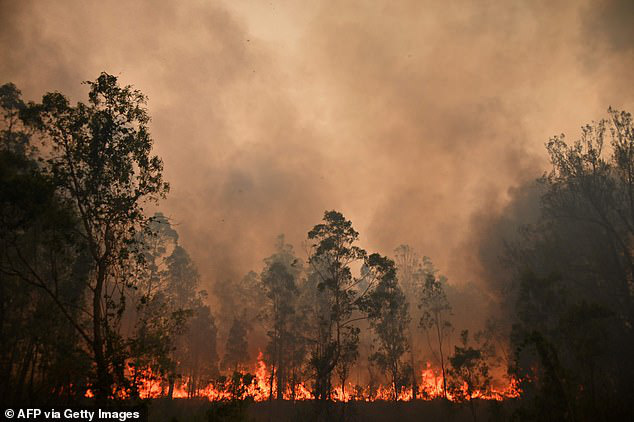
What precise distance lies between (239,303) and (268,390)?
59.9 ft

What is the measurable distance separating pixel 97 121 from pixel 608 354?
4512cm

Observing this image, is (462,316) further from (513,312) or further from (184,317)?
(184,317)

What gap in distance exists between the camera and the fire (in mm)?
18125

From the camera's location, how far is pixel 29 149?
2492cm

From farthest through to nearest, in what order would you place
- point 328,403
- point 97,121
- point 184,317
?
point 328,403
point 184,317
point 97,121

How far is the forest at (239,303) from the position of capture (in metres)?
17.0

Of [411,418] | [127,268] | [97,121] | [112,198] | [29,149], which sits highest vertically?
[29,149]

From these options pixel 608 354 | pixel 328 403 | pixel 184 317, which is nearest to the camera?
pixel 184 317

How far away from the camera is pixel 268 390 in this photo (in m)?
55.6

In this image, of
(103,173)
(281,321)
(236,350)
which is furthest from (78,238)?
(236,350)

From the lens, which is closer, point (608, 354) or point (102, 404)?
point (102, 404)

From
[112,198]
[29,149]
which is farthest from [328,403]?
[29,149]

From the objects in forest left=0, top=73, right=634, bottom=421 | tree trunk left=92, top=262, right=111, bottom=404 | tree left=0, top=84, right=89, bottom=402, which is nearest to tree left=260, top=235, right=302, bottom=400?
forest left=0, top=73, right=634, bottom=421

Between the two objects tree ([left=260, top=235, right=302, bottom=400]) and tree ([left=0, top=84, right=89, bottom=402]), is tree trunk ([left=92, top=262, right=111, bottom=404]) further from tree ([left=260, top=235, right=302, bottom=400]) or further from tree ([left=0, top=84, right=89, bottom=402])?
tree ([left=260, top=235, right=302, bottom=400])
